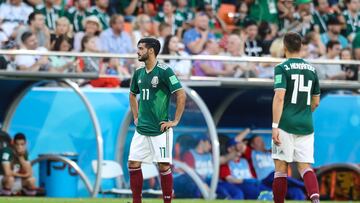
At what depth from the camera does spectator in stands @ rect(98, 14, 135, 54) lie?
22016 millimetres

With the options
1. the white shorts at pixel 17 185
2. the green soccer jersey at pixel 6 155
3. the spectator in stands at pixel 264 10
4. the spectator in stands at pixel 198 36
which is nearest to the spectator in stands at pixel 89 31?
the spectator in stands at pixel 198 36

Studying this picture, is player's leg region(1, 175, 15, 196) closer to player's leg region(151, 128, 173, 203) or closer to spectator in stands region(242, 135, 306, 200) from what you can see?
spectator in stands region(242, 135, 306, 200)

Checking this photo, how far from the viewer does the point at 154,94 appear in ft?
47.6

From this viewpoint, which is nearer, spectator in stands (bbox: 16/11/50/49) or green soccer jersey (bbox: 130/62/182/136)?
green soccer jersey (bbox: 130/62/182/136)

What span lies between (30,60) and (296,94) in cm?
755

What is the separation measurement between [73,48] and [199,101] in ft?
8.41

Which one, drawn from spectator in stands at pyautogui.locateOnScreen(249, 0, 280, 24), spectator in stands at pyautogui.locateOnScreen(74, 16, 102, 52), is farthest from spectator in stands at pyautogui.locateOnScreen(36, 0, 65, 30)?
spectator in stands at pyautogui.locateOnScreen(249, 0, 280, 24)

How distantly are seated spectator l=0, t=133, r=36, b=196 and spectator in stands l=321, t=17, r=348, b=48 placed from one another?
724 centimetres

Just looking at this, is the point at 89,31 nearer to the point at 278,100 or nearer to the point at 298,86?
the point at 298,86

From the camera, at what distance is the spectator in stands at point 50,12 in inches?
857

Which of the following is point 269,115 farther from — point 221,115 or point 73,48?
point 73,48

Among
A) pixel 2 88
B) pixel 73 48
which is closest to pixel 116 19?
pixel 73 48

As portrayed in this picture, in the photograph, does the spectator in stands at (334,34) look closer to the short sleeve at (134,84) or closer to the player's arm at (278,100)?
the short sleeve at (134,84)

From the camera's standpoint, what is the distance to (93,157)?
21516 millimetres
